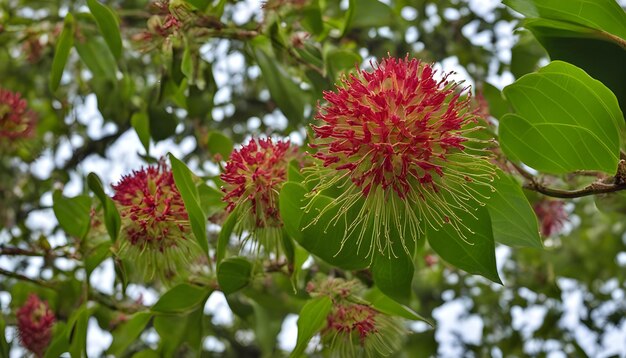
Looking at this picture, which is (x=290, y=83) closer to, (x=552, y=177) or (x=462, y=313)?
(x=552, y=177)

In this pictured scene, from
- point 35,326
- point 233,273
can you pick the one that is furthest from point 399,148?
point 35,326

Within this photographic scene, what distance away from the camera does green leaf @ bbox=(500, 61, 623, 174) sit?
2.81 ft

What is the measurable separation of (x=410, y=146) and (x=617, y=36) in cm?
31

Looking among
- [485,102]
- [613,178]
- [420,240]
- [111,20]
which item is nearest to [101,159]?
[111,20]

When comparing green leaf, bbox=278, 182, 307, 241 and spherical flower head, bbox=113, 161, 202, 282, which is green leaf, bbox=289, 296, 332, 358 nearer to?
green leaf, bbox=278, 182, 307, 241

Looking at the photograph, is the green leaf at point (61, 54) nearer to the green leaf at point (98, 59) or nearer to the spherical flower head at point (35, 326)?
the green leaf at point (98, 59)

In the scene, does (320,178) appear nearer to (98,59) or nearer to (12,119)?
(98,59)

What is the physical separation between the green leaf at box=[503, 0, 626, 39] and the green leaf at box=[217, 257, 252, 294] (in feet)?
1.71

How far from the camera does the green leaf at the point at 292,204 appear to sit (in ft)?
3.22

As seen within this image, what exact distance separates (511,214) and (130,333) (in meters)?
0.68

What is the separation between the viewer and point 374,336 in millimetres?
1196

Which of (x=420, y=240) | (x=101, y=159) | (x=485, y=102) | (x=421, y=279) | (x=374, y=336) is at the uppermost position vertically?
(x=101, y=159)

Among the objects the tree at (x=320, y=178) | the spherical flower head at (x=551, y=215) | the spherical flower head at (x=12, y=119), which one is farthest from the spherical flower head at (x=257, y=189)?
the spherical flower head at (x=12, y=119)

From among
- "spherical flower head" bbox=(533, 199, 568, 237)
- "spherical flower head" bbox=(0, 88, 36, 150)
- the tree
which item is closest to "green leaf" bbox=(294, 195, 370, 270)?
the tree
